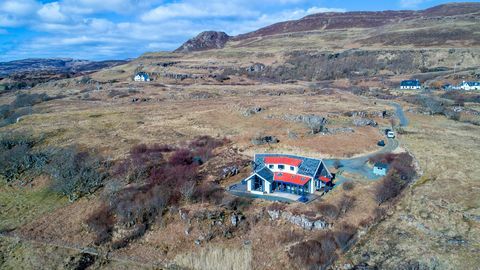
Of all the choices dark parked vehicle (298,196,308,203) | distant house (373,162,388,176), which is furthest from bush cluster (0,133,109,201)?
distant house (373,162,388,176)

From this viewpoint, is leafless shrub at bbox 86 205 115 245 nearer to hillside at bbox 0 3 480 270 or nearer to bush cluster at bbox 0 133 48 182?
hillside at bbox 0 3 480 270

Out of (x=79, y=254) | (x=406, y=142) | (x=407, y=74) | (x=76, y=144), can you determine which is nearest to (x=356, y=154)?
(x=406, y=142)

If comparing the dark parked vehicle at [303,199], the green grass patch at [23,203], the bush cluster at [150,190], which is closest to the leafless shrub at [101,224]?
the bush cluster at [150,190]

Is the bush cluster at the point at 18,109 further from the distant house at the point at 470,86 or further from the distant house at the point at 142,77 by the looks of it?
the distant house at the point at 470,86

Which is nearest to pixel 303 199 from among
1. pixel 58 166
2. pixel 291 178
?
pixel 291 178

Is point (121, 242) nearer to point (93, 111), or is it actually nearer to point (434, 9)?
point (93, 111)

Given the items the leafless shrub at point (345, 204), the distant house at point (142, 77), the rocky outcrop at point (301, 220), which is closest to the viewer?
the rocky outcrop at point (301, 220)

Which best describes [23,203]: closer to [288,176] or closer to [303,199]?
[288,176]
